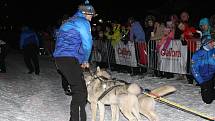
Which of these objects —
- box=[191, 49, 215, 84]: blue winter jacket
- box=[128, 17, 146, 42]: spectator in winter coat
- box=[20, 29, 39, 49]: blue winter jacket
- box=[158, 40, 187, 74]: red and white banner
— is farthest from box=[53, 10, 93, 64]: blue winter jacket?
box=[20, 29, 39, 49]: blue winter jacket

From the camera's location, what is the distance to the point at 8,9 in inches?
2410

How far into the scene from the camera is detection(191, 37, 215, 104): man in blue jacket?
7.80m

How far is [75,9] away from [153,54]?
36209mm

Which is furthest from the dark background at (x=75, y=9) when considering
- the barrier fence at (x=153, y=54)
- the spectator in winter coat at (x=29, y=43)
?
the barrier fence at (x=153, y=54)

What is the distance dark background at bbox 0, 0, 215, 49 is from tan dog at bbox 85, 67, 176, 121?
29.7ft

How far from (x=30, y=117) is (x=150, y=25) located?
18.6 feet

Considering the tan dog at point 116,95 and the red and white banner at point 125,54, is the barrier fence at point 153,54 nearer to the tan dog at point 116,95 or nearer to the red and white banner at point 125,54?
the red and white banner at point 125,54

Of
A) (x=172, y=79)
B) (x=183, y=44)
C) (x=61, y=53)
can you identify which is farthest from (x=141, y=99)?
(x=172, y=79)

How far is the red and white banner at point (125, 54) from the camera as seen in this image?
40.1 ft

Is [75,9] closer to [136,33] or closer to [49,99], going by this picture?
[136,33]

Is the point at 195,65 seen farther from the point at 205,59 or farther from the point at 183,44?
the point at 183,44

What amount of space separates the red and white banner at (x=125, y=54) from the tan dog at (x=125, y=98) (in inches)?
231

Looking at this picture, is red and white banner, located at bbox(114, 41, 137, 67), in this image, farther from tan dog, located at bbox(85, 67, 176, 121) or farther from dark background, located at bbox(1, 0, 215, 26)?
dark background, located at bbox(1, 0, 215, 26)

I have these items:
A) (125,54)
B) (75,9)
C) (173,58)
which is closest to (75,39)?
(173,58)
